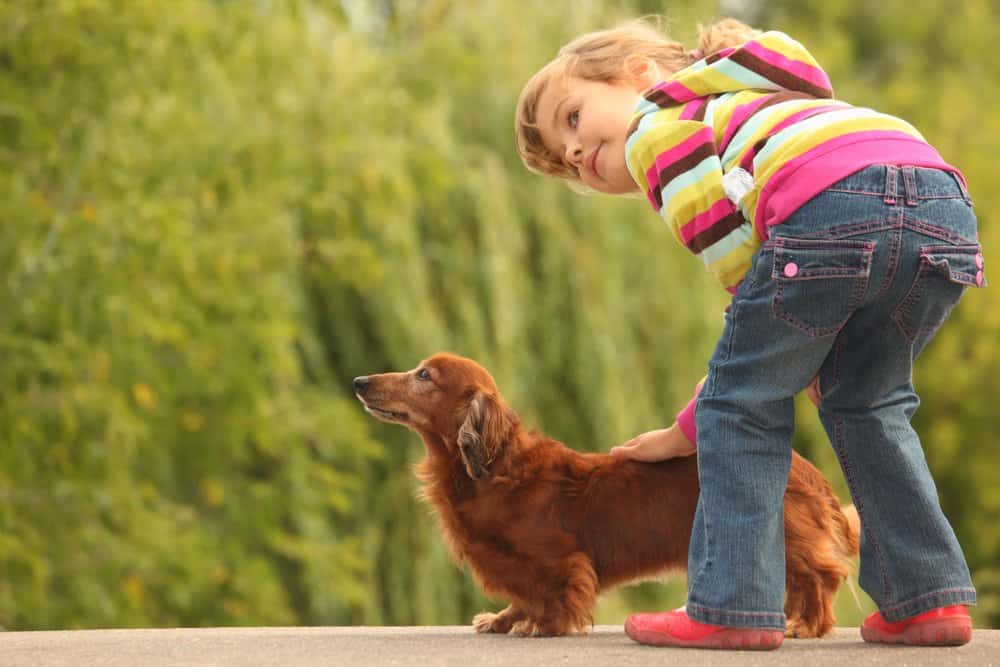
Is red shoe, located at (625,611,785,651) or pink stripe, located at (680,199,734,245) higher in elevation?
pink stripe, located at (680,199,734,245)

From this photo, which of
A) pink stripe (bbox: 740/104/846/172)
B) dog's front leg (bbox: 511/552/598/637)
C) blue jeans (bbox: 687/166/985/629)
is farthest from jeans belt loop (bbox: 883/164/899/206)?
dog's front leg (bbox: 511/552/598/637)

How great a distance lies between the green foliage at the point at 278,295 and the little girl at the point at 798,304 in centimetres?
371

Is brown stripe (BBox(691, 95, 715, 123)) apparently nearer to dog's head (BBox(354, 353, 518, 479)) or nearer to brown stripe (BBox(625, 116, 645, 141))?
brown stripe (BBox(625, 116, 645, 141))

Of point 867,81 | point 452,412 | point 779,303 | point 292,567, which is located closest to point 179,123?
point 292,567

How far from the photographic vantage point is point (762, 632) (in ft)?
10.3

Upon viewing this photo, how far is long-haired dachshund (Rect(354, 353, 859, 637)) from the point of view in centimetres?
367

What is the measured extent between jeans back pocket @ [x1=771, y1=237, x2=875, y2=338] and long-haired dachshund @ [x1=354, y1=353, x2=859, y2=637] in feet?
2.32

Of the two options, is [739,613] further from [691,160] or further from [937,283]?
[691,160]

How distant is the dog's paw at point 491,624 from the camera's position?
12.8 feet

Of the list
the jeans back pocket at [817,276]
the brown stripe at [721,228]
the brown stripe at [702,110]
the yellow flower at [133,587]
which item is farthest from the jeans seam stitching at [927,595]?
the yellow flower at [133,587]

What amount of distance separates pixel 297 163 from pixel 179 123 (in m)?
0.62

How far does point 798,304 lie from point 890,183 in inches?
12.6

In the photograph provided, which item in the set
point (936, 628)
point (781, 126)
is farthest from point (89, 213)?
point (936, 628)

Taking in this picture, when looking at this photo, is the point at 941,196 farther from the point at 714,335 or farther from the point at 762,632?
the point at 714,335
